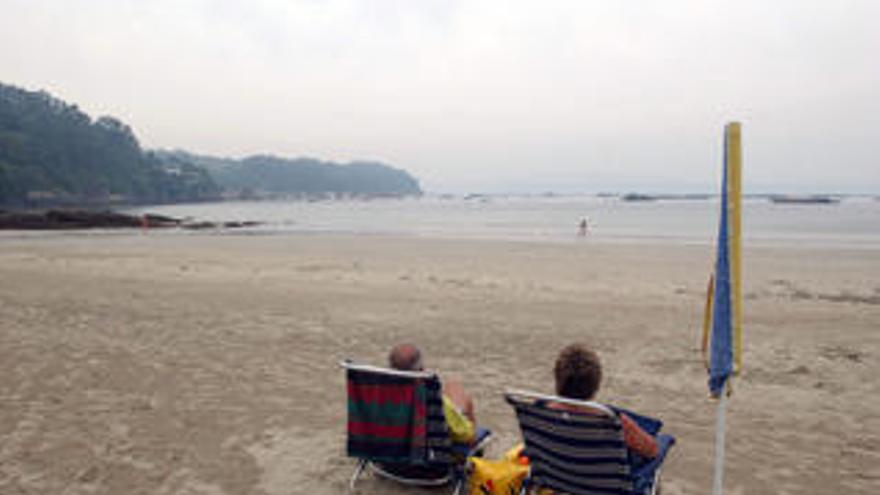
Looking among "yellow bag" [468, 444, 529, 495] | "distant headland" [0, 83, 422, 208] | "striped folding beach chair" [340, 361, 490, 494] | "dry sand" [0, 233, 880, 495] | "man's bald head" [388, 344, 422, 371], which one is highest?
"distant headland" [0, 83, 422, 208]

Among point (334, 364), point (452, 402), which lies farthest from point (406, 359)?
point (334, 364)

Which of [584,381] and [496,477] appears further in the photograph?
[496,477]

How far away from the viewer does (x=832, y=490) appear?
158 inches

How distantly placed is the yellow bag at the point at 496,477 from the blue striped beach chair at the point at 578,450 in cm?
22

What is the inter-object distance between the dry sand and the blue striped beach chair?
1.06 metres

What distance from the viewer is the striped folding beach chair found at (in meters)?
3.55

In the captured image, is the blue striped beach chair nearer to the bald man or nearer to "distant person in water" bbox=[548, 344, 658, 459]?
"distant person in water" bbox=[548, 344, 658, 459]

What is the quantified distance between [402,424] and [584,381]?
3.76 ft

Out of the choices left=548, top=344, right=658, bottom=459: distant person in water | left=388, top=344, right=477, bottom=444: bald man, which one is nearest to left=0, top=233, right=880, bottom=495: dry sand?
left=388, top=344, right=477, bottom=444: bald man

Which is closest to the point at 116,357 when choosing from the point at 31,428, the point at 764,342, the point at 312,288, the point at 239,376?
the point at 239,376

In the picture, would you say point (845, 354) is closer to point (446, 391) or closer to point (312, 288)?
point (446, 391)

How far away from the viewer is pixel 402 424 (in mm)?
3668

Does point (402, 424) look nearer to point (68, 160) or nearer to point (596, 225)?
point (596, 225)

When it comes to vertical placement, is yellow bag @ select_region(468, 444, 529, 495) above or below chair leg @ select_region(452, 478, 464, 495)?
above
